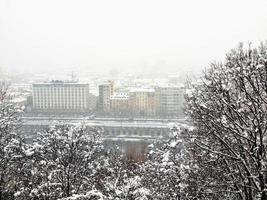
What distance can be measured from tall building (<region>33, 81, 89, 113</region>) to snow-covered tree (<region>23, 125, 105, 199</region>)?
29.1 m

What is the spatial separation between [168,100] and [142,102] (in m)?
2.29

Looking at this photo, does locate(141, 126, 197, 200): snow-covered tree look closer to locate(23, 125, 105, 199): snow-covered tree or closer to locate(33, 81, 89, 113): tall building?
locate(23, 125, 105, 199): snow-covered tree

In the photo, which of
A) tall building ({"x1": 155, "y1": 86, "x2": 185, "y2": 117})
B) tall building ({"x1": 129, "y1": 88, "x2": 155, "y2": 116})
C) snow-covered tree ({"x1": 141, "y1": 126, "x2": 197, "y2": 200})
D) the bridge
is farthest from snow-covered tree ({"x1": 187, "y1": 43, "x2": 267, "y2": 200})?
tall building ({"x1": 129, "y1": 88, "x2": 155, "y2": 116})

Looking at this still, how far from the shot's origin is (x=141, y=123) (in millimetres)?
28641

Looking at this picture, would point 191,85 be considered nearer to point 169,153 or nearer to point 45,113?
point 169,153

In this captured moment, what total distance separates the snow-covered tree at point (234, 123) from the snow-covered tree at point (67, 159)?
2055mm

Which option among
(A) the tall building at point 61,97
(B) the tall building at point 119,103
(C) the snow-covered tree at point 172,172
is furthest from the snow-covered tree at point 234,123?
(A) the tall building at point 61,97

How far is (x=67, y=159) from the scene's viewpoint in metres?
5.42

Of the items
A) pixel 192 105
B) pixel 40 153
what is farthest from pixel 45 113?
pixel 192 105

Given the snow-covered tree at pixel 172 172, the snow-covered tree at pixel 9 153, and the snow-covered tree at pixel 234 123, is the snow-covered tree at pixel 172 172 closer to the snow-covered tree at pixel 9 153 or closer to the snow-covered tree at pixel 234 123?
the snow-covered tree at pixel 234 123

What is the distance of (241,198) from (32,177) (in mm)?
2754

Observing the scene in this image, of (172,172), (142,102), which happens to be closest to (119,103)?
(142,102)

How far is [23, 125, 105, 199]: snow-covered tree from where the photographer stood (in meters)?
5.29

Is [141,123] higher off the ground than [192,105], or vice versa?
[192,105]
